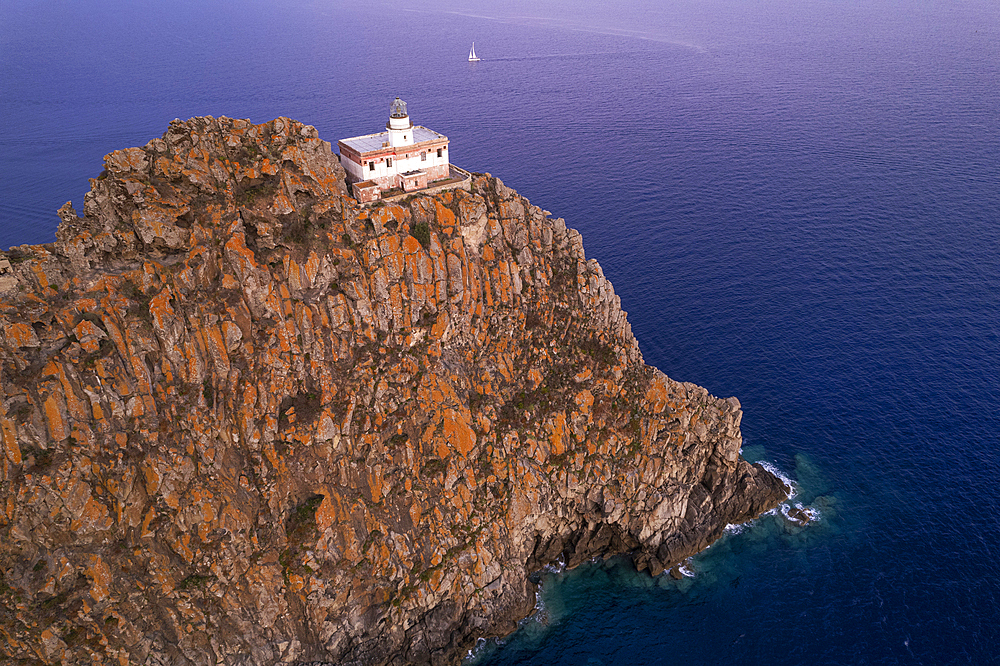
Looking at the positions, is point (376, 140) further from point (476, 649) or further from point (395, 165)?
point (476, 649)

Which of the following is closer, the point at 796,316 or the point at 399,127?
the point at 399,127

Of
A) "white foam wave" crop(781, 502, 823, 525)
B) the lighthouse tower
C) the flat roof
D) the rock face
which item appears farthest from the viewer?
"white foam wave" crop(781, 502, 823, 525)

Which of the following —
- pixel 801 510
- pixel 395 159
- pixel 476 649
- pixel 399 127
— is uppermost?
pixel 399 127

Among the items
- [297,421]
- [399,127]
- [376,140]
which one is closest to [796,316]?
[399,127]

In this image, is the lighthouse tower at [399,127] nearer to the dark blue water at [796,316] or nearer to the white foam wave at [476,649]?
the dark blue water at [796,316]

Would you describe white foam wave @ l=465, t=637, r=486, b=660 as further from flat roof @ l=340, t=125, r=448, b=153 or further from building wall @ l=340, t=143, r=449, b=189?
flat roof @ l=340, t=125, r=448, b=153

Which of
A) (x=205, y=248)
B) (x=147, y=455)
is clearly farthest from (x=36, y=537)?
(x=205, y=248)

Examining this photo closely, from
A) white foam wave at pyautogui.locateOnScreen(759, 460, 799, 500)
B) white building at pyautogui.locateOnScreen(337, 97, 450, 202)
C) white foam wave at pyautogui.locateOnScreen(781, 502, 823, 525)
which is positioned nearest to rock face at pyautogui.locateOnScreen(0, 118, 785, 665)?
white building at pyautogui.locateOnScreen(337, 97, 450, 202)
